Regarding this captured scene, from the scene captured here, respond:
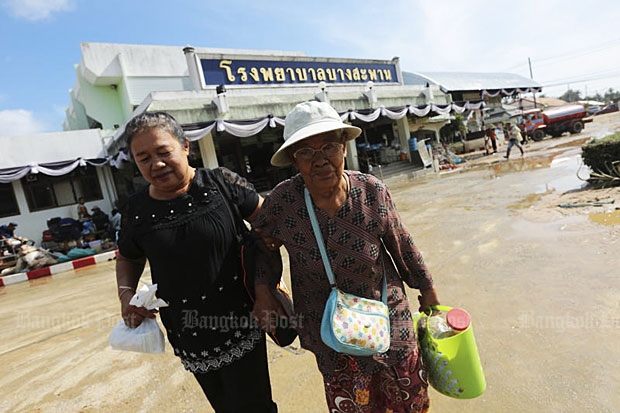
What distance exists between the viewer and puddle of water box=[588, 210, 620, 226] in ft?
14.4

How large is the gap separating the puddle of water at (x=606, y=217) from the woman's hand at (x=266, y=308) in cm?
485

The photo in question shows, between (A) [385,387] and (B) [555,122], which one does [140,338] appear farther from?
(B) [555,122]

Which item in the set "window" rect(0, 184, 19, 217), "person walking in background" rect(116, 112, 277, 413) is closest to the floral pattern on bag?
"person walking in background" rect(116, 112, 277, 413)

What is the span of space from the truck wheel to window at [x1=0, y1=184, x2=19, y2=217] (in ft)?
85.3

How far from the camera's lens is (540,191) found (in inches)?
277

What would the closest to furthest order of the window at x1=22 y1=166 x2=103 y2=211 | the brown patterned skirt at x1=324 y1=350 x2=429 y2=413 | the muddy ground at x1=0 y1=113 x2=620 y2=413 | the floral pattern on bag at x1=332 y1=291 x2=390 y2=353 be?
1. the floral pattern on bag at x1=332 y1=291 x2=390 y2=353
2. the brown patterned skirt at x1=324 y1=350 x2=429 y2=413
3. the muddy ground at x1=0 y1=113 x2=620 y2=413
4. the window at x1=22 y1=166 x2=103 y2=211

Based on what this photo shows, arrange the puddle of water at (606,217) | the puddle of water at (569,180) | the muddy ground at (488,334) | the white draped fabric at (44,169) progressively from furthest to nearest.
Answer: the white draped fabric at (44,169) < the puddle of water at (569,180) < the puddle of water at (606,217) < the muddy ground at (488,334)

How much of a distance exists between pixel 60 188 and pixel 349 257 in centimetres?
1349

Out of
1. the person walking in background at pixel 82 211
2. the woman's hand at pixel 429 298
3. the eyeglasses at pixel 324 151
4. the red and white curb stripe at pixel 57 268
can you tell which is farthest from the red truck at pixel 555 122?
the eyeglasses at pixel 324 151

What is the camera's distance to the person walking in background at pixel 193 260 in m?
1.46

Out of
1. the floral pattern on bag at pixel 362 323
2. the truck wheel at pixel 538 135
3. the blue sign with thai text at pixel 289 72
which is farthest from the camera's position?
the truck wheel at pixel 538 135

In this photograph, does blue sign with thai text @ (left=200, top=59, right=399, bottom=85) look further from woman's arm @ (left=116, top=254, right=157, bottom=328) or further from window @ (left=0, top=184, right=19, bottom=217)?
woman's arm @ (left=116, top=254, right=157, bottom=328)

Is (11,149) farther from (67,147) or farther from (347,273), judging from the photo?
(347,273)

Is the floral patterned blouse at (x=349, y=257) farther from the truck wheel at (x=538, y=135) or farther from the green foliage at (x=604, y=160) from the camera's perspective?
the truck wheel at (x=538, y=135)
